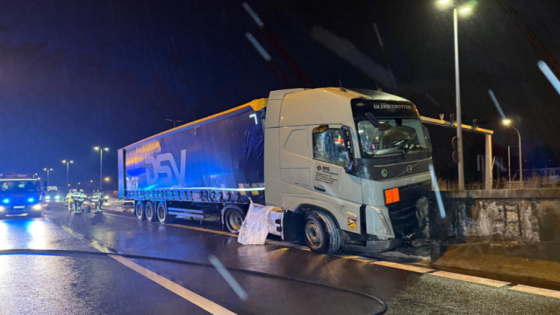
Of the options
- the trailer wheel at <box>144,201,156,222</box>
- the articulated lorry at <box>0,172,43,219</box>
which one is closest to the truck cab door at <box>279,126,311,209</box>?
the trailer wheel at <box>144,201,156,222</box>

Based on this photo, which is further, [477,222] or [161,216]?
[161,216]

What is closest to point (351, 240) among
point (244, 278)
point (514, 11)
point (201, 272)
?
point (244, 278)

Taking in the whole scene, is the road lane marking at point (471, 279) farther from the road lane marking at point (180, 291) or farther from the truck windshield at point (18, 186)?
the truck windshield at point (18, 186)

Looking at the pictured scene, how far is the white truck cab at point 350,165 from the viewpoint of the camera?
751 cm

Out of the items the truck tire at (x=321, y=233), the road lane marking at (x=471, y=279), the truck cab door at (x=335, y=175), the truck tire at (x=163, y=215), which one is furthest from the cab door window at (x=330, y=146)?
the truck tire at (x=163, y=215)

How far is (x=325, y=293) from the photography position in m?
5.61

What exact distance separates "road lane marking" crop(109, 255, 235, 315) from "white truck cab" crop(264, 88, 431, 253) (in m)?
→ 3.06

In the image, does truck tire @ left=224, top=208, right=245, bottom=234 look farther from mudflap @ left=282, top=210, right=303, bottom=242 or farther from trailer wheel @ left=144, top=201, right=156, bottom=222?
trailer wheel @ left=144, top=201, right=156, bottom=222

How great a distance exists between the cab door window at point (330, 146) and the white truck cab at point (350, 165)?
0.06 ft

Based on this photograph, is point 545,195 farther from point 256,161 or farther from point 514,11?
point 514,11

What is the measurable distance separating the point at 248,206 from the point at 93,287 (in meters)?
5.17

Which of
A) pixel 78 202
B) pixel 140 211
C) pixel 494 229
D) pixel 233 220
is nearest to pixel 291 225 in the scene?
pixel 233 220

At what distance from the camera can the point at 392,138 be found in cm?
Answer: 797

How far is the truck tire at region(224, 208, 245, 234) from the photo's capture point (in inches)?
455
